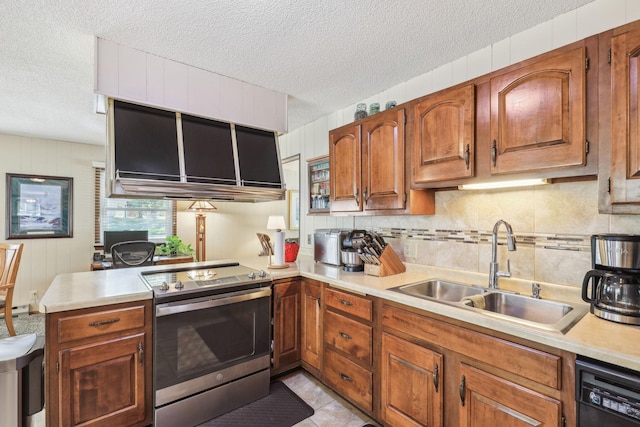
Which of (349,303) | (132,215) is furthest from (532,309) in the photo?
(132,215)

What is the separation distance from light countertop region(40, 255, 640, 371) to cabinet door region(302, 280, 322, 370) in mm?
128

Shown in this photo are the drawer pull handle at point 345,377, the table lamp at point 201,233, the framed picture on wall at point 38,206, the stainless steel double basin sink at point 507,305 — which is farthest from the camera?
the table lamp at point 201,233

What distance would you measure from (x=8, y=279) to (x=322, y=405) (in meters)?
3.49

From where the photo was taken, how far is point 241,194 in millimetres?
2562

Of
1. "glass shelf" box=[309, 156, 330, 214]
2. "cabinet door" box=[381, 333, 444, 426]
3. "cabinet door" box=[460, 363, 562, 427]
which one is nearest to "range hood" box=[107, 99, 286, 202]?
"glass shelf" box=[309, 156, 330, 214]

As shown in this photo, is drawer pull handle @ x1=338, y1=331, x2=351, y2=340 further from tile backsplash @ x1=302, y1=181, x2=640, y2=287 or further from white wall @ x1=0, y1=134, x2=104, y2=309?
white wall @ x1=0, y1=134, x2=104, y2=309

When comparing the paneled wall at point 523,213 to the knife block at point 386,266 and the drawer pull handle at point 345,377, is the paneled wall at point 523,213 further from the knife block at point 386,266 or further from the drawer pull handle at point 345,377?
the drawer pull handle at point 345,377

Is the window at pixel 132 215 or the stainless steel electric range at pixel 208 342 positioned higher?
the window at pixel 132 215

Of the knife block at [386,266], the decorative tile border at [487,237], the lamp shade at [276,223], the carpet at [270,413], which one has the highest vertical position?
the lamp shade at [276,223]

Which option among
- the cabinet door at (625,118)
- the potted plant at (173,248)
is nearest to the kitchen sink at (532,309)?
the cabinet door at (625,118)

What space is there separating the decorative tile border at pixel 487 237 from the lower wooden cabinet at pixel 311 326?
797mm

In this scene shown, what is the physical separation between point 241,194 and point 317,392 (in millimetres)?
1669

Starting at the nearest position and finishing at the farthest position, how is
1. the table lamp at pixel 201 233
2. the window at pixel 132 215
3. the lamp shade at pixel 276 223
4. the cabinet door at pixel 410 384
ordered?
the cabinet door at pixel 410 384 → the lamp shade at pixel 276 223 → the window at pixel 132 215 → the table lamp at pixel 201 233

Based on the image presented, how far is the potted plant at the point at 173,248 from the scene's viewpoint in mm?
4438
